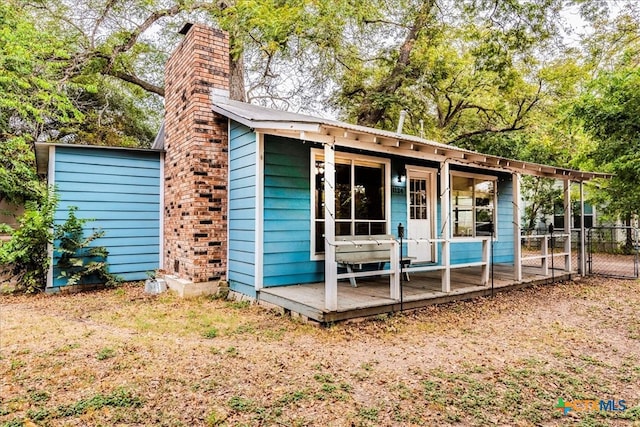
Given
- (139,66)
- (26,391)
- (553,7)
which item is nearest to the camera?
(26,391)

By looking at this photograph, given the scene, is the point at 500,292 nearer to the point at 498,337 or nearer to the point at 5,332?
the point at 498,337

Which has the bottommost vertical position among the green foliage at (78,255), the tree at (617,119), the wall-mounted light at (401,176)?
the green foliage at (78,255)

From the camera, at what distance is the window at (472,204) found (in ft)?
30.5

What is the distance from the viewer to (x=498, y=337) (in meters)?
4.51

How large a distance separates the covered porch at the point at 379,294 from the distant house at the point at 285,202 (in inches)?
0.9

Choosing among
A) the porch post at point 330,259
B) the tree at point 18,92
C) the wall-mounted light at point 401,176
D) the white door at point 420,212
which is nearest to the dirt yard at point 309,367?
the porch post at point 330,259

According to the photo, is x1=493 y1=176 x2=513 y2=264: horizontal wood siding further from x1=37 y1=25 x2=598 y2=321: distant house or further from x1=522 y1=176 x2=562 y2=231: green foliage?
x1=522 y1=176 x2=562 y2=231: green foliage

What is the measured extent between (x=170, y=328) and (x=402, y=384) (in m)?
3.04

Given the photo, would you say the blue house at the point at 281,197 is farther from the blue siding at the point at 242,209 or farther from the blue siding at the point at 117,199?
the blue siding at the point at 117,199

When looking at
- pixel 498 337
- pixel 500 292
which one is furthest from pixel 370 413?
pixel 500 292

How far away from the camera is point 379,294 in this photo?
227 inches

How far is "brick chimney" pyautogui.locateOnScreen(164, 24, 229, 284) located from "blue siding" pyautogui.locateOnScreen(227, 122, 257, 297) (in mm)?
188

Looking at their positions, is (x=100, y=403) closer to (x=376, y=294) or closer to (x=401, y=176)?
(x=376, y=294)

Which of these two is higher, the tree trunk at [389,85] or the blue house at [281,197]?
the tree trunk at [389,85]
